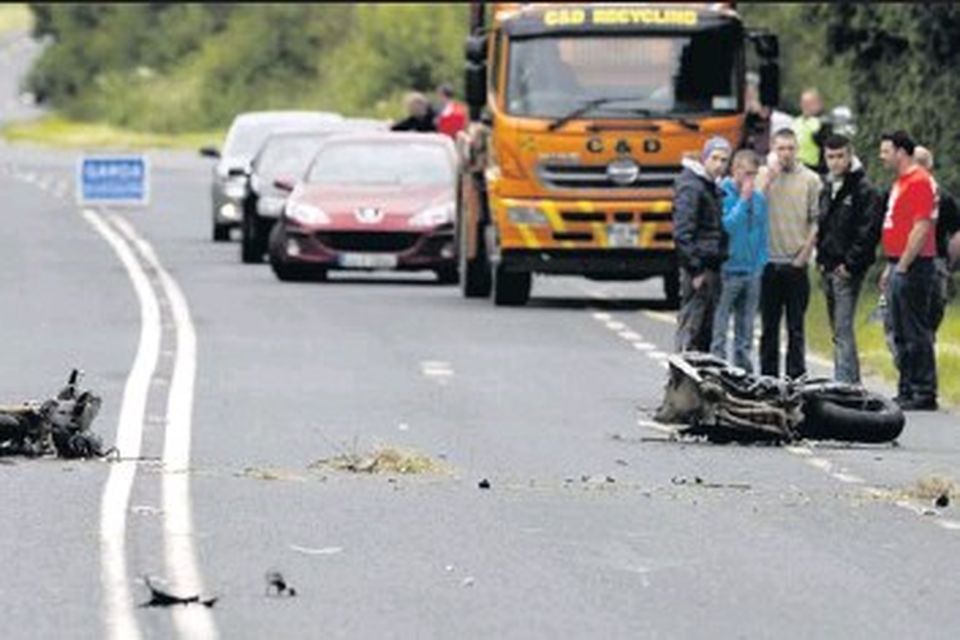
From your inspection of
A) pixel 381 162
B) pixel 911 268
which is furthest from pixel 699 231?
pixel 381 162

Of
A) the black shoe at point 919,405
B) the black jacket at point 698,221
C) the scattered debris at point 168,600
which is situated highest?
the scattered debris at point 168,600

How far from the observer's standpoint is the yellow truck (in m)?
33.4

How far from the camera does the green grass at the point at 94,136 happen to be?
4055 inches

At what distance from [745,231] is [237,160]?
873 inches

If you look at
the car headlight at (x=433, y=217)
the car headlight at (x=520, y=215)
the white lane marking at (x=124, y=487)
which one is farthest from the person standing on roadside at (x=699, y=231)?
the car headlight at (x=433, y=217)

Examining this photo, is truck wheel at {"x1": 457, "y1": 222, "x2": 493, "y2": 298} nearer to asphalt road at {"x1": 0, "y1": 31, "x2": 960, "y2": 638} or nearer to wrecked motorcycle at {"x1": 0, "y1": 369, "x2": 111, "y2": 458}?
asphalt road at {"x1": 0, "y1": 31, "x2": 960, "y2": 638}

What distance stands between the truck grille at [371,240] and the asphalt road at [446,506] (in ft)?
21.0

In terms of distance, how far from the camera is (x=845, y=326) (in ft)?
81.7

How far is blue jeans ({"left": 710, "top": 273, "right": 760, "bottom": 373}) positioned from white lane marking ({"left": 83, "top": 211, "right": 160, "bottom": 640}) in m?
3.59

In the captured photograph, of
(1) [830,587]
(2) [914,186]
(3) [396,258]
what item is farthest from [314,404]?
(3) [396,258]

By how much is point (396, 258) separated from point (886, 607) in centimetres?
2435

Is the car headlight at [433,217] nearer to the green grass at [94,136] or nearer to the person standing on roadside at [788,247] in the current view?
the person standing on roadside at [788,247]

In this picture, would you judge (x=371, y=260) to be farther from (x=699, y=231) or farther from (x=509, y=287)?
(x=699, y=231)

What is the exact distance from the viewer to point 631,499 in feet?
56.5
